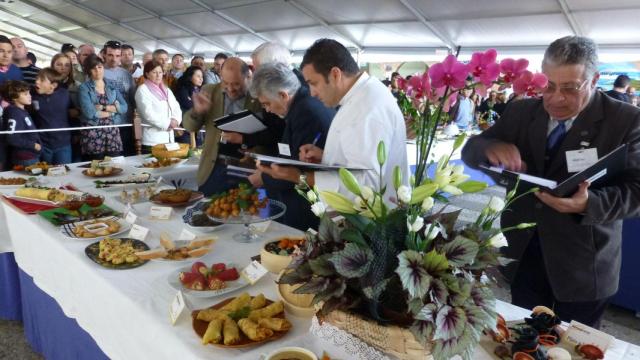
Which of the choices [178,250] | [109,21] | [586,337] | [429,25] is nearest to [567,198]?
[586,337]

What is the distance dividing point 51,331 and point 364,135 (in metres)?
1.40

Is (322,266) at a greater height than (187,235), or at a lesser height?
greater

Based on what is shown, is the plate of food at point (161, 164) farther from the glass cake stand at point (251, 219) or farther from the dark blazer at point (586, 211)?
the dark blazer at point (586, 211)

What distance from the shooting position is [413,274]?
625mm

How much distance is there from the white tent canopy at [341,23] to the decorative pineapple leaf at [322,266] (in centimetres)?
451

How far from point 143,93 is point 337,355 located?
122 inches

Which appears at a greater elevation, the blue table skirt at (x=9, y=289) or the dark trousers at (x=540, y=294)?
the dark trousers at (x=540, y=294)

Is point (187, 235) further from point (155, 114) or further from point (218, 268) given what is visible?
→ point (155, 114)

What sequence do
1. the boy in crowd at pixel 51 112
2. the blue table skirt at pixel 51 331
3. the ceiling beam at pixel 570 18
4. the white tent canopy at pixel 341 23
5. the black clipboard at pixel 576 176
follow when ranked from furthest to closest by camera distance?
the white tent canopy at pixel 341 23 < the ceiling beam at pixel 570 18 < the boy in crowd at pixel 51 112 < the blue table skirt at pixel 51 331 < the black clipboard at pixel 576 176

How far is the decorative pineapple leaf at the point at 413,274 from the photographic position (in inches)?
23.7

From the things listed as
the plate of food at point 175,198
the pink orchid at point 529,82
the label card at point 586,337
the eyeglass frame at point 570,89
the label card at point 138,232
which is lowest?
the label card at point 138,232

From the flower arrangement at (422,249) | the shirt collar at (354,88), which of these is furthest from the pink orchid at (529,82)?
the shirt collar at (354,88)

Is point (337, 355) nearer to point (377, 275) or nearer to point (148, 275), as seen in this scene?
point (377, 275)

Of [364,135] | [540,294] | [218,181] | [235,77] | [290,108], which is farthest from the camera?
[218,181]
